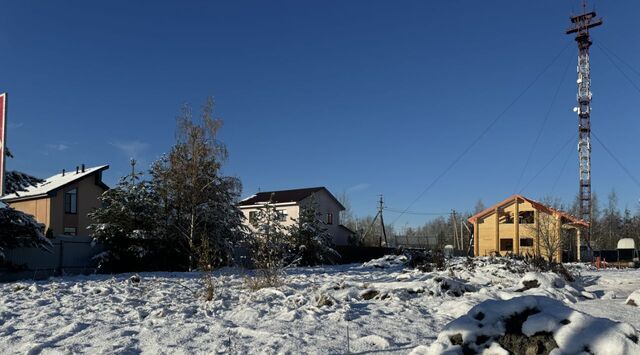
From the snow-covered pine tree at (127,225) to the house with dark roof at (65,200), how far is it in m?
12.6

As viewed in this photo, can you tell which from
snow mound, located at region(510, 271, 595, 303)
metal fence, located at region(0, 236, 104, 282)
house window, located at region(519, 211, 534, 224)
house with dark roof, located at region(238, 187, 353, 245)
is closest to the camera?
snow mound, located at region(510, 271, 595, 303)

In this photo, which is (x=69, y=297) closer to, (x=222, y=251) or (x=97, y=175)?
(x=222, y=251)

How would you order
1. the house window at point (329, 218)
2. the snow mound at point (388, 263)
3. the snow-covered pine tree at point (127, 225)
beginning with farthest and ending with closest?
the house window at point (329, 218) < the snow mound at point (388, 263) < the snow-covered pine tree at point (127, 225)

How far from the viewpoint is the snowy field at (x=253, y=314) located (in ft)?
19.6

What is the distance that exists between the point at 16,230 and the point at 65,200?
1900cm

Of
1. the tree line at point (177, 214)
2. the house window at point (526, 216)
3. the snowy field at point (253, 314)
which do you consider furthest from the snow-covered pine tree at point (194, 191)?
the house window at point (526, 216)

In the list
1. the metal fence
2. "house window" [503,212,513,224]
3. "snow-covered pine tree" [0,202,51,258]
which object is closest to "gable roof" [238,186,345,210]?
"house window" [503,212,513,224]

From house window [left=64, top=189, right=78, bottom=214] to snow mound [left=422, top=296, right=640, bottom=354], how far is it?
1303 inches

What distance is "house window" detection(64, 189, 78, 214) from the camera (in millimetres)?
32906

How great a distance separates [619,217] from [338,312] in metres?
76.9

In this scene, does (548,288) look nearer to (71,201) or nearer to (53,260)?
(53,260)

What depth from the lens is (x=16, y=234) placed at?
1541 cm

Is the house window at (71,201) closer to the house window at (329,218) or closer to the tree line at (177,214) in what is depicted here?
the tree line at (177,214)

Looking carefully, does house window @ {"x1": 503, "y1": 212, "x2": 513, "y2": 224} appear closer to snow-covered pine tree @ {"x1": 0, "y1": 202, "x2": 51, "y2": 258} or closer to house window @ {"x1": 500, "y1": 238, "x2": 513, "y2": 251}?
house window @ {"x1": 500, "y1": 238, "x2": 513, "y2": 251}
